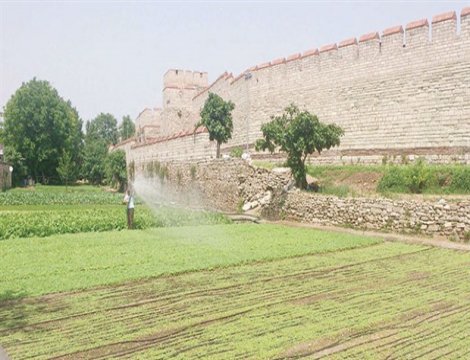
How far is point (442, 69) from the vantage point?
57.8ft

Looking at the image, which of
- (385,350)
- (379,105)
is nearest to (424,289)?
(385,350)

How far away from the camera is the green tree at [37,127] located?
50469mm

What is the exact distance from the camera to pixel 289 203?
1720 centimetres

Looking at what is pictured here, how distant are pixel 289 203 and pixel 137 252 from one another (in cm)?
839

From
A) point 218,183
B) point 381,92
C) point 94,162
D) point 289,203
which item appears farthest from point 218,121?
point 94,162

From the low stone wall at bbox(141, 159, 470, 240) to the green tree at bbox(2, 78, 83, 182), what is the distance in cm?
2894

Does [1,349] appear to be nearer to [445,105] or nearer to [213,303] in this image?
[213,303]

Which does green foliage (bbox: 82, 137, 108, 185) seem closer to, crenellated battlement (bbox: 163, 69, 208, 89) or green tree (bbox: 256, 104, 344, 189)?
crenellated battlement (bbox: 163, 69, 208, 89)

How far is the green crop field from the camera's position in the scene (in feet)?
15.2

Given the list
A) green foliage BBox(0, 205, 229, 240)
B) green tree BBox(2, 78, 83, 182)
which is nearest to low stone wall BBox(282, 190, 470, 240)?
green foliage BBox(0, 205, 229, 240)

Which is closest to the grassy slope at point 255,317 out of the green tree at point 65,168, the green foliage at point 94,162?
the green tree at point 65,168

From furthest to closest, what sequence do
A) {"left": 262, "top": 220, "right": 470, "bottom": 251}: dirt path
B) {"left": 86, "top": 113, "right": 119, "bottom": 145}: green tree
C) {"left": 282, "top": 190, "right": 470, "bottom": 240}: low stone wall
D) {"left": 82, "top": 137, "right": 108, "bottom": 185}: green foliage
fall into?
{"left": 86, "top": 113, "right": 119, "bottom": 145}: green tree
{"left": 82, "top": 137, "right": 108, "bottom": 185}: green foliage
{"left": 282, "top": 190, "right": 470, "bottom": 240}: low stone wall
{"left": 262, "top": 220, "right": 470, "bottom": 251}: dirt path

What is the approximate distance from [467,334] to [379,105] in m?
16.3

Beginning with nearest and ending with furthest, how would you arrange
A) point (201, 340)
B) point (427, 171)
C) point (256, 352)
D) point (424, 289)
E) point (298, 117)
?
point (256, 352)
point (201, 340)
point (424, 289)
point (427, 171)
point (298, 117)
